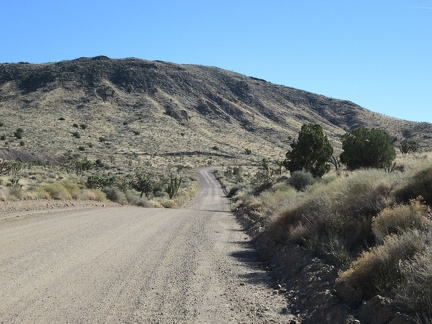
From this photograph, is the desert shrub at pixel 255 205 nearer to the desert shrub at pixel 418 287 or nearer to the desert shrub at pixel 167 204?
the desert shrub at pixel 167 204

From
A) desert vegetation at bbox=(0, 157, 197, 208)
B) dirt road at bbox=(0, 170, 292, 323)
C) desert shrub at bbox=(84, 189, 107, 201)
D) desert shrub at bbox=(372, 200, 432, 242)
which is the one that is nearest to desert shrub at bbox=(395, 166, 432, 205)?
desert shrub at bbox=(372, 200, 432, 242)

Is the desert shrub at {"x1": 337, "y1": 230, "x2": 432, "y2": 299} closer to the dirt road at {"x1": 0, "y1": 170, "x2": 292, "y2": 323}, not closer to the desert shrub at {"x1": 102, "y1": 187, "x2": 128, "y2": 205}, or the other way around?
the dirt road at {"x1": 0, "y1": 170, "x2": 292, "y2": 323}

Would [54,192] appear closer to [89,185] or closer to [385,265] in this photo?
[89,185]

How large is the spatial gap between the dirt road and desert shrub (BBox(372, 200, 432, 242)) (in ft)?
7.56

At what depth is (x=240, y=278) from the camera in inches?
380

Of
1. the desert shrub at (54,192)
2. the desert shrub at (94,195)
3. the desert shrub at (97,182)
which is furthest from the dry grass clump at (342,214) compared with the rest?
the desert shrub at (97,182)

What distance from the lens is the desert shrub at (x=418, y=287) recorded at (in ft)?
17.0

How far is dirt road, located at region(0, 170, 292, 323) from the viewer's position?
6871mm

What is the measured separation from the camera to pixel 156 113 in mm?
122750

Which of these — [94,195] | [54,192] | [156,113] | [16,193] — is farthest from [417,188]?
[156,113]

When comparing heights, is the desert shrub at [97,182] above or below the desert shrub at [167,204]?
above

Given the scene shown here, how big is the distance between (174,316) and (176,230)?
10.7 metres

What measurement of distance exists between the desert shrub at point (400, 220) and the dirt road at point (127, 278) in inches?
90.7

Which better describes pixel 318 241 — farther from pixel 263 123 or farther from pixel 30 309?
pixel 263 123
